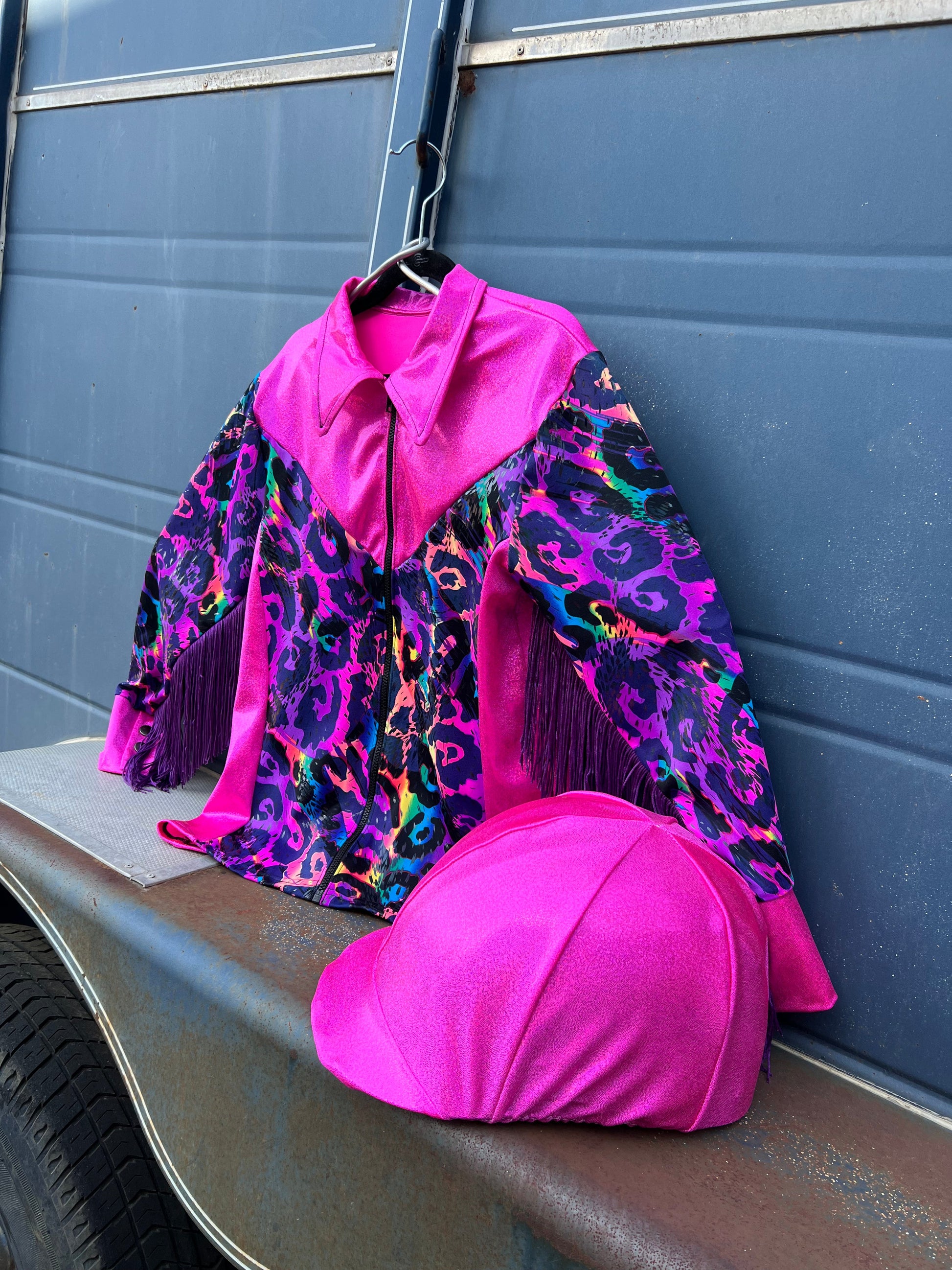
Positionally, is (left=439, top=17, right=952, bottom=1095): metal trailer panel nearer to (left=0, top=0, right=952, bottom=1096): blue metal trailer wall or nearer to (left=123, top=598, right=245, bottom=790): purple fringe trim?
(left=0, top=0, right=952, bottom=1096): blue metal trailer wall

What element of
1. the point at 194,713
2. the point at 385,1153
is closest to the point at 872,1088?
the point at 385,1153

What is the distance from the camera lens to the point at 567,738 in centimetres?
138

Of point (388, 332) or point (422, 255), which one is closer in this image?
point (422, 255)

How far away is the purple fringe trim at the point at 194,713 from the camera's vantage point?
5.82 feet

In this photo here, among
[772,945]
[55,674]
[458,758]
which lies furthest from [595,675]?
[55,674]

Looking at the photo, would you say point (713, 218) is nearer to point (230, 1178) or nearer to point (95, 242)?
point (230, 1178)

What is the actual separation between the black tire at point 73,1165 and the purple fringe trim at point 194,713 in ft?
1.60

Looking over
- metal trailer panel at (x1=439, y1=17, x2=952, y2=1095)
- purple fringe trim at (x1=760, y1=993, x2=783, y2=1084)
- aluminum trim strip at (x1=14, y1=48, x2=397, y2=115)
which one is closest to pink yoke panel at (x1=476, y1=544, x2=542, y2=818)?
metal trailer panel at (x1=439, y1=17, x2=952, y2=1095)

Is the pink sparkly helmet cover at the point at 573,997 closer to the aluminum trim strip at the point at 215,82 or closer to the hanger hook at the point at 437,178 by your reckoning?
the hanger hook at the point at 437,178

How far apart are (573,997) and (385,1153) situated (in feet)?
0.84

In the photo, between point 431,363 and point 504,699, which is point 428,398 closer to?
point 431,363

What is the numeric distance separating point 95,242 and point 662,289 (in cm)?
155

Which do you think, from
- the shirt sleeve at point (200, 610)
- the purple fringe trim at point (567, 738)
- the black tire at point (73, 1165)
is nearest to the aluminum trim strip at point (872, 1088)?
the purple fringe trim at point (567, 738)

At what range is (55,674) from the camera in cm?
247
